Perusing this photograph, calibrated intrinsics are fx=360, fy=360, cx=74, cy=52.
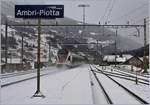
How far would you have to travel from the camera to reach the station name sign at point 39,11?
1772cm

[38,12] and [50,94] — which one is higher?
[38,12]

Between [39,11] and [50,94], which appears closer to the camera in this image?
[39,11]

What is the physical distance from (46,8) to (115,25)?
86.1 ft

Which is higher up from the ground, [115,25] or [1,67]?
[115,25]

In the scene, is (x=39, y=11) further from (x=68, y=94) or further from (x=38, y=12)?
(x=68, y=94)

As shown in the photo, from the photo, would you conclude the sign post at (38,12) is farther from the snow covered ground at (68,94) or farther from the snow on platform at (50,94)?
the snow covered ground at (68,94)

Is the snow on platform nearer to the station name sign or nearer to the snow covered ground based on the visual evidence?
the snow covered ground

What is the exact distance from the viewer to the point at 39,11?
698 inches

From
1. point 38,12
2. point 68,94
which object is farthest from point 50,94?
point 38,12

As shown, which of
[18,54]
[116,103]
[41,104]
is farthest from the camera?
[18,54]

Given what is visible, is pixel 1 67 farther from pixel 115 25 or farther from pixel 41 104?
pixel 41 104

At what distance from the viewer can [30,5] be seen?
17797mm

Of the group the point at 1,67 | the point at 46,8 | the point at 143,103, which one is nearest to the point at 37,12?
the point at 46,8

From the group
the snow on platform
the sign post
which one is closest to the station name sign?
the sign post
